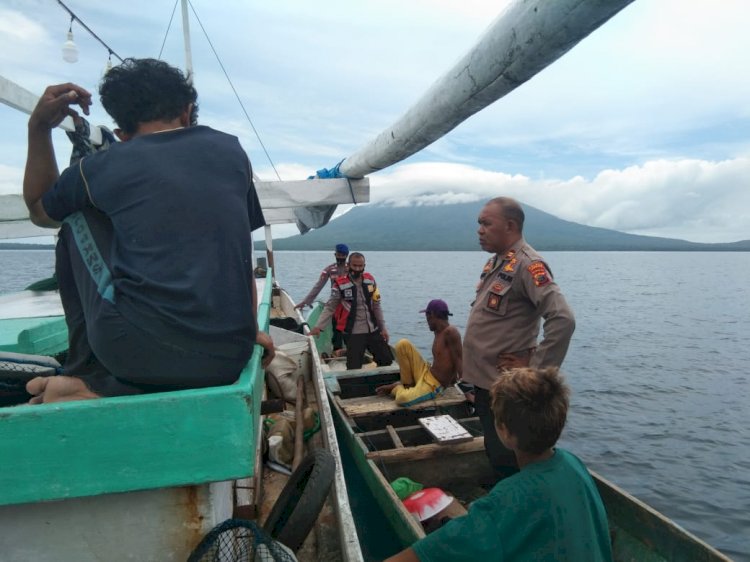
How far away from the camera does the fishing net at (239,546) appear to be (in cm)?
180

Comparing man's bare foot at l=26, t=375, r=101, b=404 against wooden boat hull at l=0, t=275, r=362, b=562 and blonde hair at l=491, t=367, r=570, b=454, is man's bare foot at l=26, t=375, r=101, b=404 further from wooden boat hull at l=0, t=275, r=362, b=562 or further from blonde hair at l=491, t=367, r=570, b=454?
blonde hair at l=491, t=367, r=570, b=454

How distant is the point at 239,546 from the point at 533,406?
4.42 feet

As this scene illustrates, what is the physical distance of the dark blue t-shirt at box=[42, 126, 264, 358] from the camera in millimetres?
1688

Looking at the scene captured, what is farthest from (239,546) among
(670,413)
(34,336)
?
(670,413)

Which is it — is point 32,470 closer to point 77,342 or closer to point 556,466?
point 77,342

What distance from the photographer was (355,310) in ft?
27.6

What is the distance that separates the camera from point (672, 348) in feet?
→ 75.4

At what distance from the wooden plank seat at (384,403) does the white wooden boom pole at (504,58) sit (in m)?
3.24

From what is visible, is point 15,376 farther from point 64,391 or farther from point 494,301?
point 494,301

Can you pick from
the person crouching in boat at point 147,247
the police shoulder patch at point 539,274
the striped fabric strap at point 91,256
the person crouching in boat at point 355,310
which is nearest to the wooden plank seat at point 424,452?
the police shoulder patch at point 539,274

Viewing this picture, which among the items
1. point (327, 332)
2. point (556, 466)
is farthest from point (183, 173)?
point (327, 332)

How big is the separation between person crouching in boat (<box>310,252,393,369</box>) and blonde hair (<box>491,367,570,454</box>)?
6.21m

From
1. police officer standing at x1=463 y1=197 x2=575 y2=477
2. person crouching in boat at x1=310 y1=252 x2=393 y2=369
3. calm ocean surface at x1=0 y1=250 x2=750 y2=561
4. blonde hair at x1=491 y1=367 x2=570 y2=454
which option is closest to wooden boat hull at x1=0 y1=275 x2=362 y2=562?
blonde hair at x1=491 y1=367 x2=570 y2=454

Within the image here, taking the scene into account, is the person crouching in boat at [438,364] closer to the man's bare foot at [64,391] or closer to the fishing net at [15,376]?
the fishing net at [15,376]
